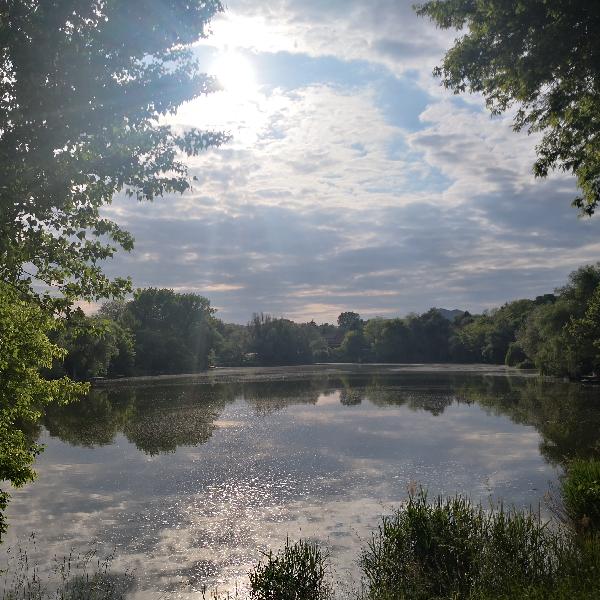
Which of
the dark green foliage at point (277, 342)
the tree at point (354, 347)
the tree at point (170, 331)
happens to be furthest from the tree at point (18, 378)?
the tree at point (354, 347)

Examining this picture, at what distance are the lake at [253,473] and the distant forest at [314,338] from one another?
5.34 metres

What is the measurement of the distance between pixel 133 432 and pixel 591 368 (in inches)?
2034

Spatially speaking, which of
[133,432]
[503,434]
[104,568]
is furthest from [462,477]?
[133,432]

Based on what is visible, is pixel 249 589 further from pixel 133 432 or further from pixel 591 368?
pixel 591 368

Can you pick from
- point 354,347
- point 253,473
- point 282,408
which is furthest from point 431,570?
A: point 354,347

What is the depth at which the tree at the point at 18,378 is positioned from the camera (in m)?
8.45

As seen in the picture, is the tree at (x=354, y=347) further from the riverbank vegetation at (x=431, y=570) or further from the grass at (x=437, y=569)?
the riverbank vegetation at (x=431, y=570)

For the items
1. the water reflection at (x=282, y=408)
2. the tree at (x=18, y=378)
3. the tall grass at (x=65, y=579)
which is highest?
the tree at (x=18, y=378)

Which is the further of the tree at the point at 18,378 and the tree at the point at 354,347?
the tree at the point at 354,347

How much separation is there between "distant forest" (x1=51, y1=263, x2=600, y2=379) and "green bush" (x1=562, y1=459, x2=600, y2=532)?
10.8 metres

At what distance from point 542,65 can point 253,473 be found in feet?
55.1

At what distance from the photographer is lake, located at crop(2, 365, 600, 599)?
13.4m

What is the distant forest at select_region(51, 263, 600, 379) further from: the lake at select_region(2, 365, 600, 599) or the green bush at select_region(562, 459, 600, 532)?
the green bush at select_region(562, 459, 600, 532)

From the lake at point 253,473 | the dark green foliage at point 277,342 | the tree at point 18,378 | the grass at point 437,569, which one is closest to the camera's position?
the tree at point 18,378
